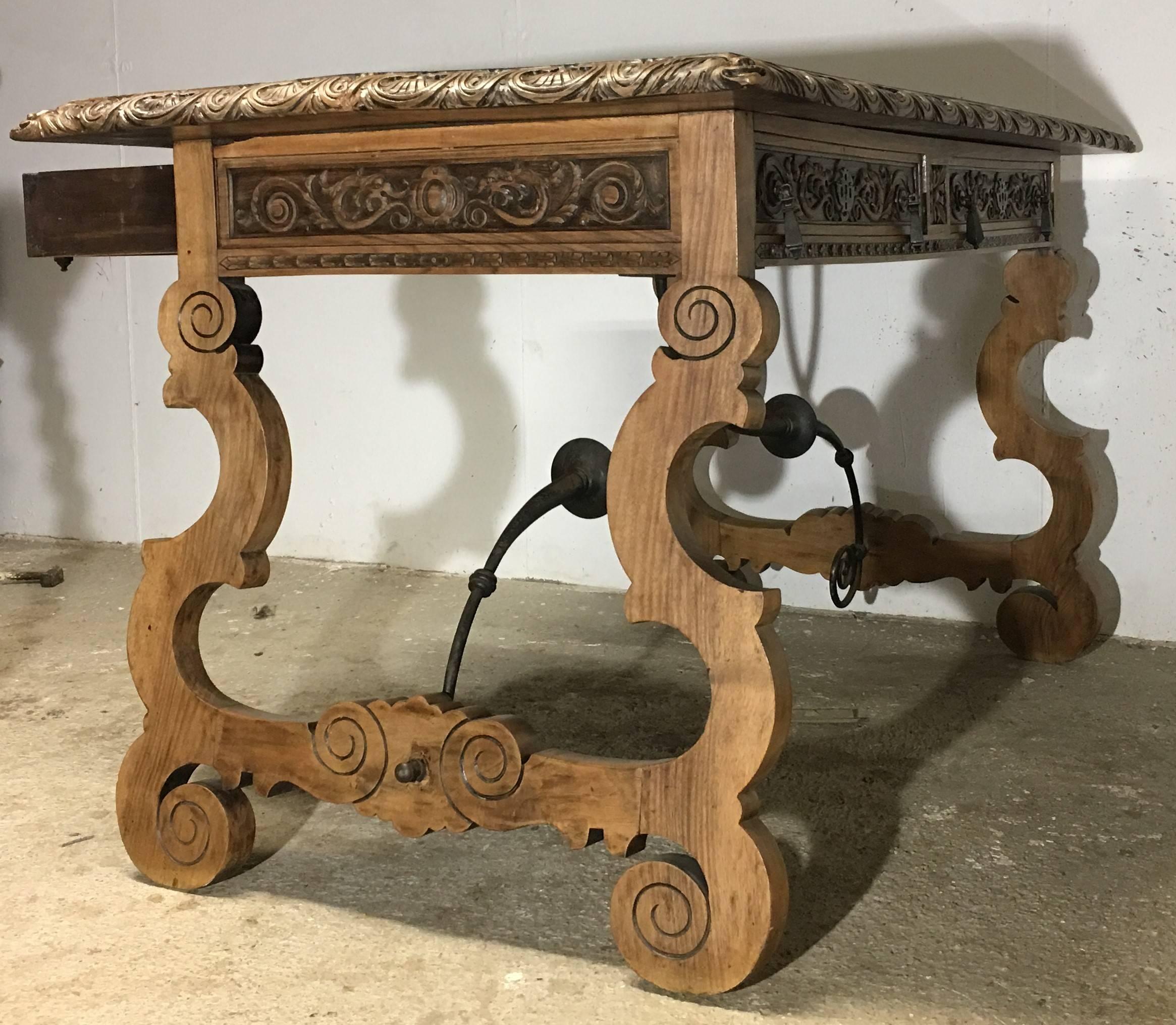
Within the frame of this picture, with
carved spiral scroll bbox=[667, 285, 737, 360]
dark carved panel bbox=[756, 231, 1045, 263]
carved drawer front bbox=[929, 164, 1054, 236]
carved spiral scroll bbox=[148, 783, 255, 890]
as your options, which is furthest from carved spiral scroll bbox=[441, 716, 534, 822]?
carved drawer front bbox=[929, 164, 1054, 236]

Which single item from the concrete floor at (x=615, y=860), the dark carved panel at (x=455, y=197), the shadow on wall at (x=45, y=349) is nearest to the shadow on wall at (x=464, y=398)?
the concrete floor at (x=615, y=860)

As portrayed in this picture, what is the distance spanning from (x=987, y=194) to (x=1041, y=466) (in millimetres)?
584

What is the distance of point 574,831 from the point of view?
140 centimetres

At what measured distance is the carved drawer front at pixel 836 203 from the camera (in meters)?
1.35

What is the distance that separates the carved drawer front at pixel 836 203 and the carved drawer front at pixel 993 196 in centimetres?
7

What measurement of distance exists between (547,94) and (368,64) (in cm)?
192

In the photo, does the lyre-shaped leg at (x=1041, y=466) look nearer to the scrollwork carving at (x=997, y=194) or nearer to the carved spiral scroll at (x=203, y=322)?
the scrollwork carving at (x=997, y=194)

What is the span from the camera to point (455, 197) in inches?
54.0

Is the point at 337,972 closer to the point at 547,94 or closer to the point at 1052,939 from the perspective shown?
the point at 1052,939

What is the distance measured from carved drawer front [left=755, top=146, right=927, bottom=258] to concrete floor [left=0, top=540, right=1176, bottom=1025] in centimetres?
68

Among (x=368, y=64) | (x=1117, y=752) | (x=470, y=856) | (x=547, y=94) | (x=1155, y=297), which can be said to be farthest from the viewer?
(x=368, y=64)

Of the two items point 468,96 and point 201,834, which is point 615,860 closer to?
point 201,834

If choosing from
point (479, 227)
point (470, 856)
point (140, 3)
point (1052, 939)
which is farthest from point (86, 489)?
point (1052, 939)

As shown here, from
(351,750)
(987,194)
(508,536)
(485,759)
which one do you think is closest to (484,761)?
(485,759)
